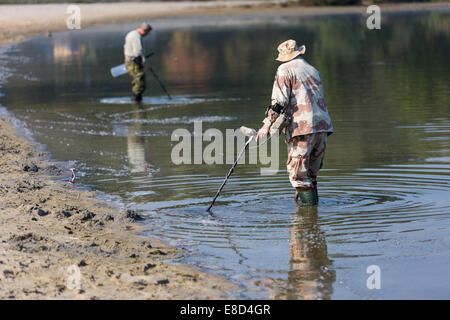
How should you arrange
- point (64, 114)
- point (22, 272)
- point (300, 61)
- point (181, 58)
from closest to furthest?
point (22, 272)
point (300, 61)
point (64, 114)
point (181, 58)

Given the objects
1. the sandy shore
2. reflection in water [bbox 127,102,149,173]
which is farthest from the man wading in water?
the sandy shore

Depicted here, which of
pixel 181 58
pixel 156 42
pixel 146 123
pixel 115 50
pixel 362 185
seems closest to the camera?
pixel 362 185

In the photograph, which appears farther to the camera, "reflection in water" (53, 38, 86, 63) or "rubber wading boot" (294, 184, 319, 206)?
"reflection in water" (53, 38, 86, 63)

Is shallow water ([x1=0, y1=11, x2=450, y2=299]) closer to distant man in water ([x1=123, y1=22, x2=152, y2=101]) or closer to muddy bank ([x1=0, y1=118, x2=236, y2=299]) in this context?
muddy bank ([x1=0, y1=118, x2=236, y2=299])

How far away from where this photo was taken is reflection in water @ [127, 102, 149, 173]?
11.5 meters

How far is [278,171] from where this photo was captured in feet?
35.0

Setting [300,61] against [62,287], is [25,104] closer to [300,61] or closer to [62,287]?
[300,61]

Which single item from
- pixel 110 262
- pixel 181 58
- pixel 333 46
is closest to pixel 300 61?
pixel 110 262

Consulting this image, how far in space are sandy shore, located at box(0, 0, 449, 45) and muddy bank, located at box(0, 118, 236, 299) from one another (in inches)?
1728

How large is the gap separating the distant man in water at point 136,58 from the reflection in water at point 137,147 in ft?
6.47

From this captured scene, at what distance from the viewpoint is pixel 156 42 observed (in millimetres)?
41469
